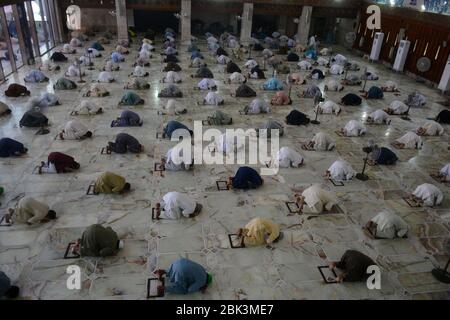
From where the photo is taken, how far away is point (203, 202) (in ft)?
34.9

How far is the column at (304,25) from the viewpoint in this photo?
29794 millimetres

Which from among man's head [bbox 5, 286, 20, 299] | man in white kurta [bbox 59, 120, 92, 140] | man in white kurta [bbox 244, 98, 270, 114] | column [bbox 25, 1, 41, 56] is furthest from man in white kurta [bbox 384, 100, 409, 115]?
column [bbox 25, 1, 41, 56]

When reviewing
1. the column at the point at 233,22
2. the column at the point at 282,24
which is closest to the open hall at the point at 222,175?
the column at the point at 282,24

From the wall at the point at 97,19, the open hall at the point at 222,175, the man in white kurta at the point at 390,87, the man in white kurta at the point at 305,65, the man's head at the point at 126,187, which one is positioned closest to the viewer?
the open hall at the point at 222,175

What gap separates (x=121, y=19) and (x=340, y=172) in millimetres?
22900

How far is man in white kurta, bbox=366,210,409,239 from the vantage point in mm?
9477

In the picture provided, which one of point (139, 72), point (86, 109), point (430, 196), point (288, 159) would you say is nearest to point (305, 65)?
point (139, 72)

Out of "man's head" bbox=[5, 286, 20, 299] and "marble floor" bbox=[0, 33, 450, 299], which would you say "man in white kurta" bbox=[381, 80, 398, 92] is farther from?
"man's head" bbox=[5, 286, 20, 299]

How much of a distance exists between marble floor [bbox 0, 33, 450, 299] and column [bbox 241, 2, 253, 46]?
54.3 ft

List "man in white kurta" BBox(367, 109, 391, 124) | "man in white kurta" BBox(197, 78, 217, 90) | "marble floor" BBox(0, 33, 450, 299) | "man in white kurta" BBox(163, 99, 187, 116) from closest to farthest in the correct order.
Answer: "marble floor" BBox(0, 33, 450, 299) → "man in white kurta" BBox(163, 99, 187, 116) → "man in white kurta" BBox(367, 109, 391, 124) → "man in white kurta" BBox(197, 78, 217, 90)

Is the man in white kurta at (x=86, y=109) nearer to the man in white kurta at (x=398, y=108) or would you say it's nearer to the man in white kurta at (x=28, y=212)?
the man in white kurta at (x=28, y=212)

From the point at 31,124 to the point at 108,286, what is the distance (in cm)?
926

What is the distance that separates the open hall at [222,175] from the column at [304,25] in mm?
6383
